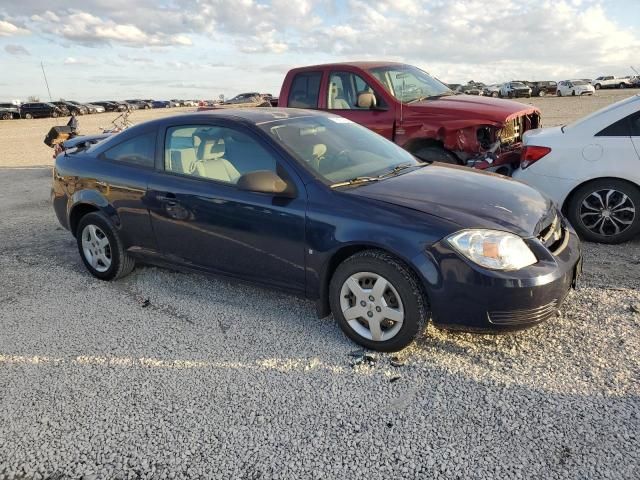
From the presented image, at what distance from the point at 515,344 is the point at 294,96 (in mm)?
5399

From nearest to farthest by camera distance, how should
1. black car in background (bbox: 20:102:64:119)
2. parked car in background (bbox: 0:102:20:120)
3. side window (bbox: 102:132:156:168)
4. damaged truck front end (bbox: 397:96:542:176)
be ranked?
1. side window (bbox: 102:132:156:168)
2. damaged truck front end (bbox: 397:96:542:176)
3. parked car in background (bbox: 0:102:20:120)
4. black car in background (bbox: 20:102:64:119)

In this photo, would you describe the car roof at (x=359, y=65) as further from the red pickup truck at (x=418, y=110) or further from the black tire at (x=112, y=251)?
the black tire at (x=112, y=251)

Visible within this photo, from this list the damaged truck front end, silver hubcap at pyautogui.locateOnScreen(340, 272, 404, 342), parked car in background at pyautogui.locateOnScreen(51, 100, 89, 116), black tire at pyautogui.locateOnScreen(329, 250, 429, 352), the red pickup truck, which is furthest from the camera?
parked car in background at pyautogui.locateOnScreen(51, 100, 89, 116)

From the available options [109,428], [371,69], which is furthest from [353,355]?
[371,69]

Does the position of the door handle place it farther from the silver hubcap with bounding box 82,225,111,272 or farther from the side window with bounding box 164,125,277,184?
the silver hubcap with bounding box 82,225,111,272

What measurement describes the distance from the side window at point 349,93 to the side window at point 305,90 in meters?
0.21

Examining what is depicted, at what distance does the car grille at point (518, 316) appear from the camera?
3.11 meters

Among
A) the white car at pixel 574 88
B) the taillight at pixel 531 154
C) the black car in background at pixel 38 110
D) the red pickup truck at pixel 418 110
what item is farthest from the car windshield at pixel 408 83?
the black car in background at pixel 38 110

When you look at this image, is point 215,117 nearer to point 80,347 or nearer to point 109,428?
point 80,347

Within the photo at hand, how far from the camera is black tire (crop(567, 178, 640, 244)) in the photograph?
16.6 feet

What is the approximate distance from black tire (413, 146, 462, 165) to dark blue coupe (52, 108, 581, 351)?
2.33m

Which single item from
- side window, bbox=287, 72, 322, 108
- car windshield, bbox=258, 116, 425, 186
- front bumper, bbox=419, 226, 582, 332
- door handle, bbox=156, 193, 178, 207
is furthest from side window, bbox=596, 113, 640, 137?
door handle, bbox=156, 193, 178, 207

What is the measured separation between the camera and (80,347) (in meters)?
3.72

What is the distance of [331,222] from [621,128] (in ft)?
11.2
